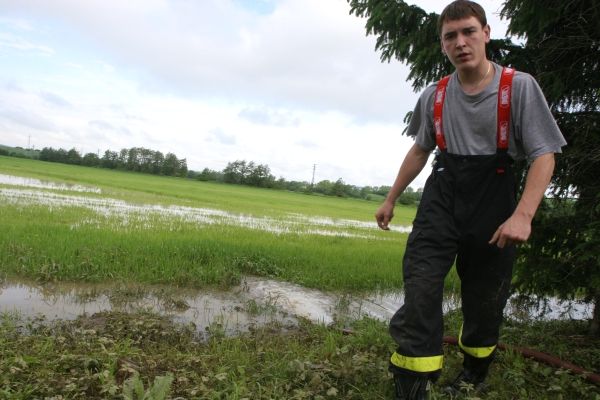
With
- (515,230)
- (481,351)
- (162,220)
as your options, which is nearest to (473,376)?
(481,351)

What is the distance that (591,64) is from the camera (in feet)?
12.1

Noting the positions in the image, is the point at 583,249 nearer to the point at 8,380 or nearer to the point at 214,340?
the point at 214,340

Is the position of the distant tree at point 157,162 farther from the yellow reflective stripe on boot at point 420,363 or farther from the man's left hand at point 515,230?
the man's left hand at point 515,230

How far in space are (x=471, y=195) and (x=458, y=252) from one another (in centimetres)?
35

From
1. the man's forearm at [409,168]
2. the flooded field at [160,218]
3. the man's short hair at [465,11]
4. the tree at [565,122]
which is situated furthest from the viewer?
the flooded field at [160,218]

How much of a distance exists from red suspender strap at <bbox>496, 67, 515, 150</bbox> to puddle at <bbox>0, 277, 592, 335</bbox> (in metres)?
2.41

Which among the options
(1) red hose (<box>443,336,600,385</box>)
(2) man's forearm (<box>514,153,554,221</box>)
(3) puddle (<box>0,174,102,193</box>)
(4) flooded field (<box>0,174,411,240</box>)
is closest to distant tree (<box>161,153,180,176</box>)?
(3) puddle (<box>0,174,102,193</box>)

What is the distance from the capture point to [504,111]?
2273 millimetres

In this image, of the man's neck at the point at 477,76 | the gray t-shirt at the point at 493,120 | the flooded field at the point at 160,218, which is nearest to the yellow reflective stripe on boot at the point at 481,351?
the gray t-shirt at the point at 493,120

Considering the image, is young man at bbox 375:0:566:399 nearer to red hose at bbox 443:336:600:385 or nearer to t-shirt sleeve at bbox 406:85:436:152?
t-shirt sleeve at bbox 406:85:436:152

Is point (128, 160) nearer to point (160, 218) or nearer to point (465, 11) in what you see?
point (160, 218)

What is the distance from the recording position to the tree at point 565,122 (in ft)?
11.1

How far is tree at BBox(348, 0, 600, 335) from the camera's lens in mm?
3396

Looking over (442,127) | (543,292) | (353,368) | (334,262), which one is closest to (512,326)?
(543,292)
